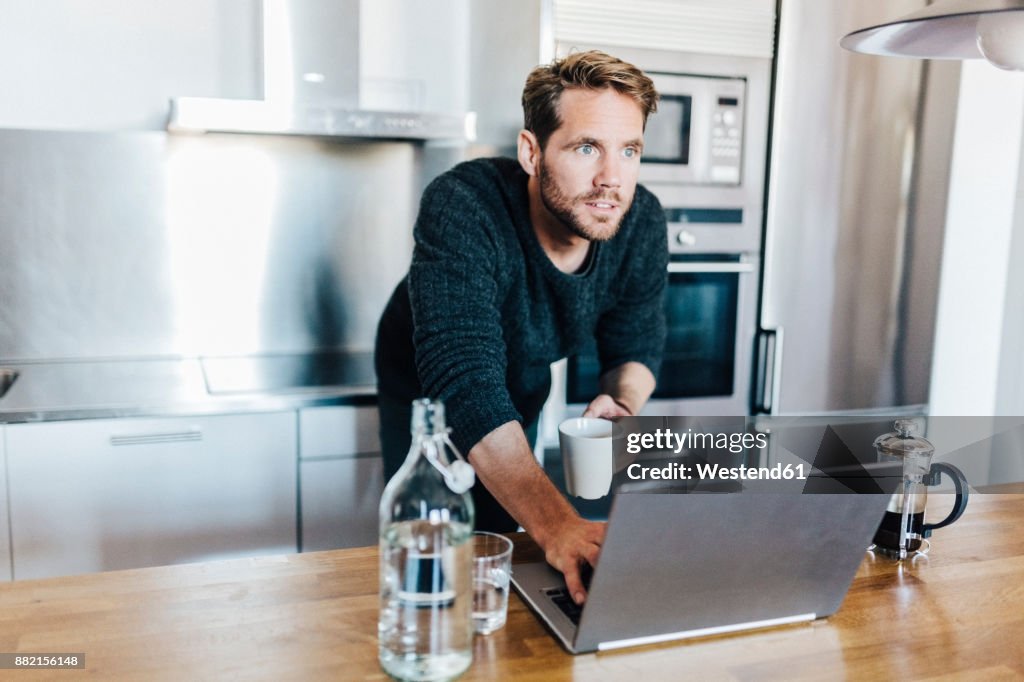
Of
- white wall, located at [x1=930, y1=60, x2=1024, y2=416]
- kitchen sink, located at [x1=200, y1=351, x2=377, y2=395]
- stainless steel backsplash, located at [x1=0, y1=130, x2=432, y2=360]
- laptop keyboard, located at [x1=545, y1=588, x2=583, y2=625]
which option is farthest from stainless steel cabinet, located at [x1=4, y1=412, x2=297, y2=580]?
white wall, located at [x1=930, y1=60, x2=1024, y2=416]

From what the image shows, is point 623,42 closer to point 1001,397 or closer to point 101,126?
point 101,126

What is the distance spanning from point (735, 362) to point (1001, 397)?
1188mm

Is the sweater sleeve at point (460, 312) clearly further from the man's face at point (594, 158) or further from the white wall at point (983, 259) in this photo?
the white wall at point (983, 259)

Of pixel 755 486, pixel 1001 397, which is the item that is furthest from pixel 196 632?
pixel 1001 397

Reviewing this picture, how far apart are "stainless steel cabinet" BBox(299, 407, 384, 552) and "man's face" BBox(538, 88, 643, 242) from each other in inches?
33.1

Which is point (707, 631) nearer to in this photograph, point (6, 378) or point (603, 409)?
point (603, 409)

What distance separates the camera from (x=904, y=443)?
4.30 ft

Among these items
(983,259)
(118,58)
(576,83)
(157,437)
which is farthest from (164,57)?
(983,259)

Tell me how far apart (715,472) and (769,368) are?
4.70 feet

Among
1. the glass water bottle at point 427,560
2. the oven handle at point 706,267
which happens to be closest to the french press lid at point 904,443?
the glass water bottle at point 427,560

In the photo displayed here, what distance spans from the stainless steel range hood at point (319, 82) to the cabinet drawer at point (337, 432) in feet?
2.15

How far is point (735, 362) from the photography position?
2.62 metres

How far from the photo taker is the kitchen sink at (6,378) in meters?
2.35

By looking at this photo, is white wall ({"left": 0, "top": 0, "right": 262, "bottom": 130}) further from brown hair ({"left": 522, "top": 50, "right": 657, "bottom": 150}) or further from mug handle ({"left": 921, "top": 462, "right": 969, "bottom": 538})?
mug handle ({"left": 921, "top": 462, "right": 969, "bottom": 538})
